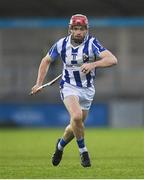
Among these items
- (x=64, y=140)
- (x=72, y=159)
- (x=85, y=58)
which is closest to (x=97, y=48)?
(x=85, y=58)

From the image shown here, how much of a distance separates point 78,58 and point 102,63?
563 mm

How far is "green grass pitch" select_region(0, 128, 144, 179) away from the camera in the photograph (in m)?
12.1

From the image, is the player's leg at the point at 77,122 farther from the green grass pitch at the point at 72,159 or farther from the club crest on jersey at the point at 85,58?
the club crest on jersey at the point at 85,58

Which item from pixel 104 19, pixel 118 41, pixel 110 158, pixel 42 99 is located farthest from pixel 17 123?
pixel 110 158

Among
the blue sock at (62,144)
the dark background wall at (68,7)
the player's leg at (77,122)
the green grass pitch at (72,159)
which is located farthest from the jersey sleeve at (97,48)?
the dark background wall at (68,7)

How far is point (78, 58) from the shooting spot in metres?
13.3

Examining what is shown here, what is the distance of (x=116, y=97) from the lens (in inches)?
1326

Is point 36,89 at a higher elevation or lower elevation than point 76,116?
higher

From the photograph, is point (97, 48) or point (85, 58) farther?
point (85, 58)

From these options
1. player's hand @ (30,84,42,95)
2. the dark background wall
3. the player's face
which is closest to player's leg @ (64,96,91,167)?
player's hand @ (30,84,42,95)

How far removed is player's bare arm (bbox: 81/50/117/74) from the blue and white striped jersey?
0.24 metres

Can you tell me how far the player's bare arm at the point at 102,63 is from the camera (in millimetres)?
12633

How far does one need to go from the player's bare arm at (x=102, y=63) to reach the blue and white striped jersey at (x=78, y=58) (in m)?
0.24

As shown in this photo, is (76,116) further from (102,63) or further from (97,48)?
(97,48)
